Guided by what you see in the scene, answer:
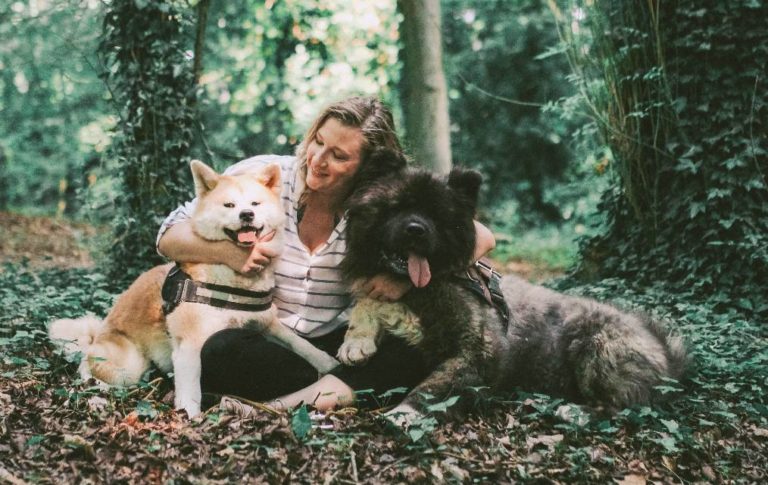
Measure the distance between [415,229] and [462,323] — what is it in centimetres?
61

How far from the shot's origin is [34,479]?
103 inches

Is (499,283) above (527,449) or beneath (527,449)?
above

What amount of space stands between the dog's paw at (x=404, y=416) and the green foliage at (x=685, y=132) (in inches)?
138

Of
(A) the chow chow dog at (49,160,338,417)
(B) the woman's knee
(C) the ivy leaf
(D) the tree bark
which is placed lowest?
(B) the woman's knee

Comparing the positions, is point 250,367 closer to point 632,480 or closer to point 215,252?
point 215,252

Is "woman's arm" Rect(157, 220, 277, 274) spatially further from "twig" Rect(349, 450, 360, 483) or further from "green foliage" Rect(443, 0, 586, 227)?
"green foliage" Rect(443, 0, 586, 227)

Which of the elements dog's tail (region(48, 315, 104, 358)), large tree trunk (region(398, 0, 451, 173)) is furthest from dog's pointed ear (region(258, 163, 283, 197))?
large tree trunk (region(398, 0, 451, 173))

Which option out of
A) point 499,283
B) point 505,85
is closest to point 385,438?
point 499,283

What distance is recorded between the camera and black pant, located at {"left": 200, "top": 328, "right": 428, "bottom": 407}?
360cm

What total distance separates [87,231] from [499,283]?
9952 millimetres

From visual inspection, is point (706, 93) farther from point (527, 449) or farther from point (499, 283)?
point (527, 449)

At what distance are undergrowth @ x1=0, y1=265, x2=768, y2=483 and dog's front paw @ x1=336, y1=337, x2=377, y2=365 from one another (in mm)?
321

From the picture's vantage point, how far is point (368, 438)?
322 cm

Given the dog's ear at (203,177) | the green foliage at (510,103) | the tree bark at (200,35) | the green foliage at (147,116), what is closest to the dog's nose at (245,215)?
the dog's ear at (203,177)
